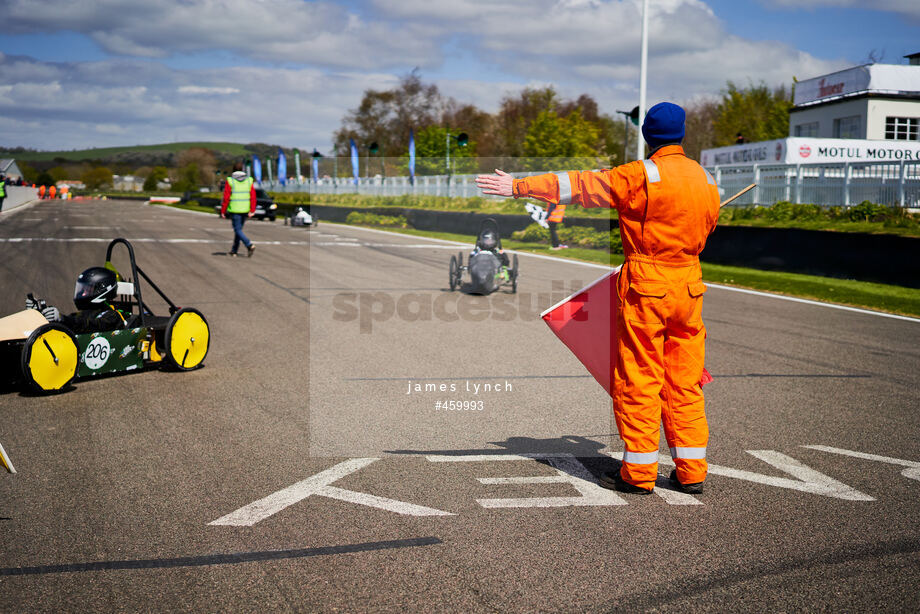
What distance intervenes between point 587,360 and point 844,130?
4472cm

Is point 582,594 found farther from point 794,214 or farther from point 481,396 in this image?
point 794,214

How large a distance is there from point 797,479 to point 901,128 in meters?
43.3

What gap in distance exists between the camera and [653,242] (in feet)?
13.6

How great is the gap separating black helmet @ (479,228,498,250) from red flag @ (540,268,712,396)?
23.3 ft

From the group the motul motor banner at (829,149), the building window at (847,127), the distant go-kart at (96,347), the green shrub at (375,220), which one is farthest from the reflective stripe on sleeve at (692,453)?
the building window at (847,127)

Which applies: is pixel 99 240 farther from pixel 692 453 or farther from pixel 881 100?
pixel 881 100

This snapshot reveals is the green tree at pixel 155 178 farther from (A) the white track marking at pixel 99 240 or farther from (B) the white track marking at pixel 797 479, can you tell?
(B) the white track marking at pixel 797 479

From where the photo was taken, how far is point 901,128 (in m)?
41.4

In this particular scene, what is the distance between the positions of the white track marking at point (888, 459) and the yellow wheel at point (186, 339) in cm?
506

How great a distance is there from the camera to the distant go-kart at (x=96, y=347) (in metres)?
6.16

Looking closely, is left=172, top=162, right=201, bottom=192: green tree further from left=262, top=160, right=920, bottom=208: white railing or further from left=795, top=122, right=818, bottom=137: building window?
left=262, top=160, right=920, bottom=208: white railing

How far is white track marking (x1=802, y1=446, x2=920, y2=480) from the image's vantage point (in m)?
4.66

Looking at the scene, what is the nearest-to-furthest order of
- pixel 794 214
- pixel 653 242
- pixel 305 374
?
pixel 653 242
pixel 305 374
pixel 794 214

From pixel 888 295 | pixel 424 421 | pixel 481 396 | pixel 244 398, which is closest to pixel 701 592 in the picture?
pixel 424 421
